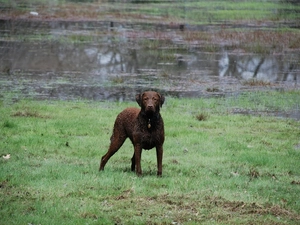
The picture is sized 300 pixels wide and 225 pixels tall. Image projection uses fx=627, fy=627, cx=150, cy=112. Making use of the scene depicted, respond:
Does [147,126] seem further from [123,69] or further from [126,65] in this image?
[126,65]

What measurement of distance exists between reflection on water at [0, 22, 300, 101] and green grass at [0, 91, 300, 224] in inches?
185

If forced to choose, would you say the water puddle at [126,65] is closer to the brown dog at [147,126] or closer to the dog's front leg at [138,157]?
the brown dog at [147,126]

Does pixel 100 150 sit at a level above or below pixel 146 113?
below

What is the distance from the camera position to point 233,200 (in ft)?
29.4

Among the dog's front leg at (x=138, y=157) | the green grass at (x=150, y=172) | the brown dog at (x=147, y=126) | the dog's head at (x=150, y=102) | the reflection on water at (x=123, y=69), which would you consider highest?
the dog's head at (x=150, y=102)

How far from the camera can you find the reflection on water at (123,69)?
23328 millimetres

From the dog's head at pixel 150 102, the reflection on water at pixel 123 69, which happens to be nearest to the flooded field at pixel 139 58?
the reflection on water at pixel 123 69

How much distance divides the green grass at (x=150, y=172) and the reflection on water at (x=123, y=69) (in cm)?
469

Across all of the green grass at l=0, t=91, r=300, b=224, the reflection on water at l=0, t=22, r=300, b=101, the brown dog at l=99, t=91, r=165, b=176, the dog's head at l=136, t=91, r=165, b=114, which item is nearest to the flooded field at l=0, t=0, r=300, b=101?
the reflection on water at l=0, t=22, r=300, b=101

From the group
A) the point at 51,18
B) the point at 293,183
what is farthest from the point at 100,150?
the point at 51,18

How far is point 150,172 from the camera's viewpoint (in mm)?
10914

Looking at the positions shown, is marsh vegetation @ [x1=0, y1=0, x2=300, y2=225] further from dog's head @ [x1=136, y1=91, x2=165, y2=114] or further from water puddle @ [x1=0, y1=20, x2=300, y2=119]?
dog's head @ [x1=136, y1=91, x2=165, y2=114]

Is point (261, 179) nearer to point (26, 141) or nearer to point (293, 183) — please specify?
point (293, 183)

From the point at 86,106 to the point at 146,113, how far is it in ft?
30.8
